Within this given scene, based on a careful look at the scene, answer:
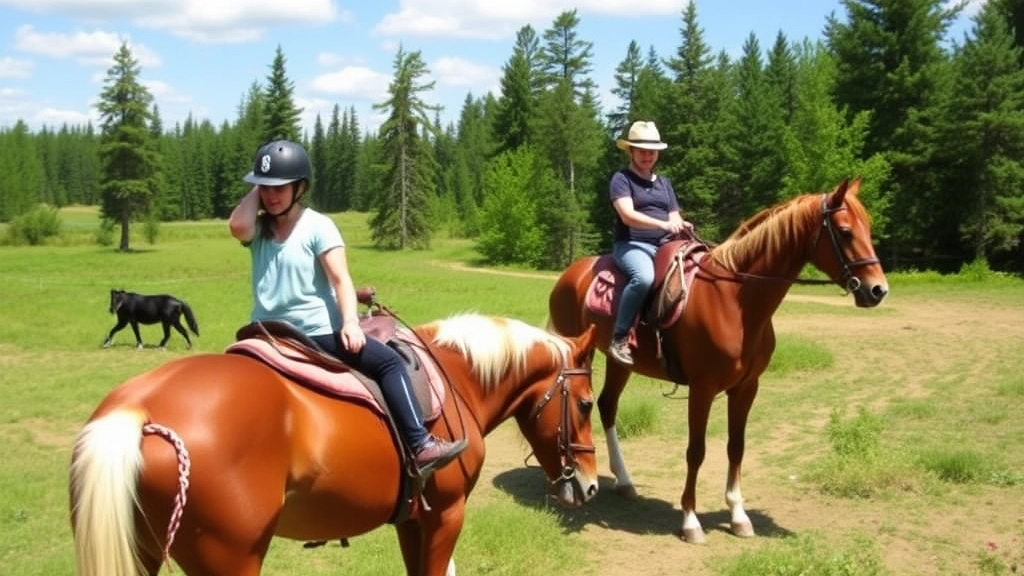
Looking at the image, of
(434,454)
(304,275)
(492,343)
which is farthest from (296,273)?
(492,343)

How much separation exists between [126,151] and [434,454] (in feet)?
158

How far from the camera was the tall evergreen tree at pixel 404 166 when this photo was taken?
49.5 m

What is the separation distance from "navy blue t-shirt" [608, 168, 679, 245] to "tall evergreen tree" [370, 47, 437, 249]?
42.8 meters

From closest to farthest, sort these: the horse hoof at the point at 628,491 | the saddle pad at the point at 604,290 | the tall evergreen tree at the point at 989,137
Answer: the saddle pad at the point at 604,290, the horse hoof at the point at 628,491, the tall evergreen tree at the point at 989,137

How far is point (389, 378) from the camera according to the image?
148 inches

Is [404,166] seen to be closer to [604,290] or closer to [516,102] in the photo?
[516,102]

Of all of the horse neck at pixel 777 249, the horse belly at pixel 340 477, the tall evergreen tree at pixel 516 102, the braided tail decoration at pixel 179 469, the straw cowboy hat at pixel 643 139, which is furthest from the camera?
the tall evergreen tree at pixel 516 102

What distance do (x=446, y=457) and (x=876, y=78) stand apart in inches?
1381

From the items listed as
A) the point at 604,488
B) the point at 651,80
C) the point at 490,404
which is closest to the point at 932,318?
the point at 604,488

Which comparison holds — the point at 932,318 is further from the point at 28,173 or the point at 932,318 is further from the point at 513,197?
the point at 28,173

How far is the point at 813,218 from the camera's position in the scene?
6.39m

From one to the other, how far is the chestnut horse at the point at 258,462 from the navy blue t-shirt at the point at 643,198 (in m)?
2.85

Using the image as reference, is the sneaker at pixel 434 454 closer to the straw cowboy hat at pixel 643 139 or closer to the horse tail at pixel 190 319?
the straw cowboy hat at pixel 643 139

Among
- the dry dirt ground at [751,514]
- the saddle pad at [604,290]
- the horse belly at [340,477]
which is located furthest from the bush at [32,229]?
the horse belly at [340,477]
